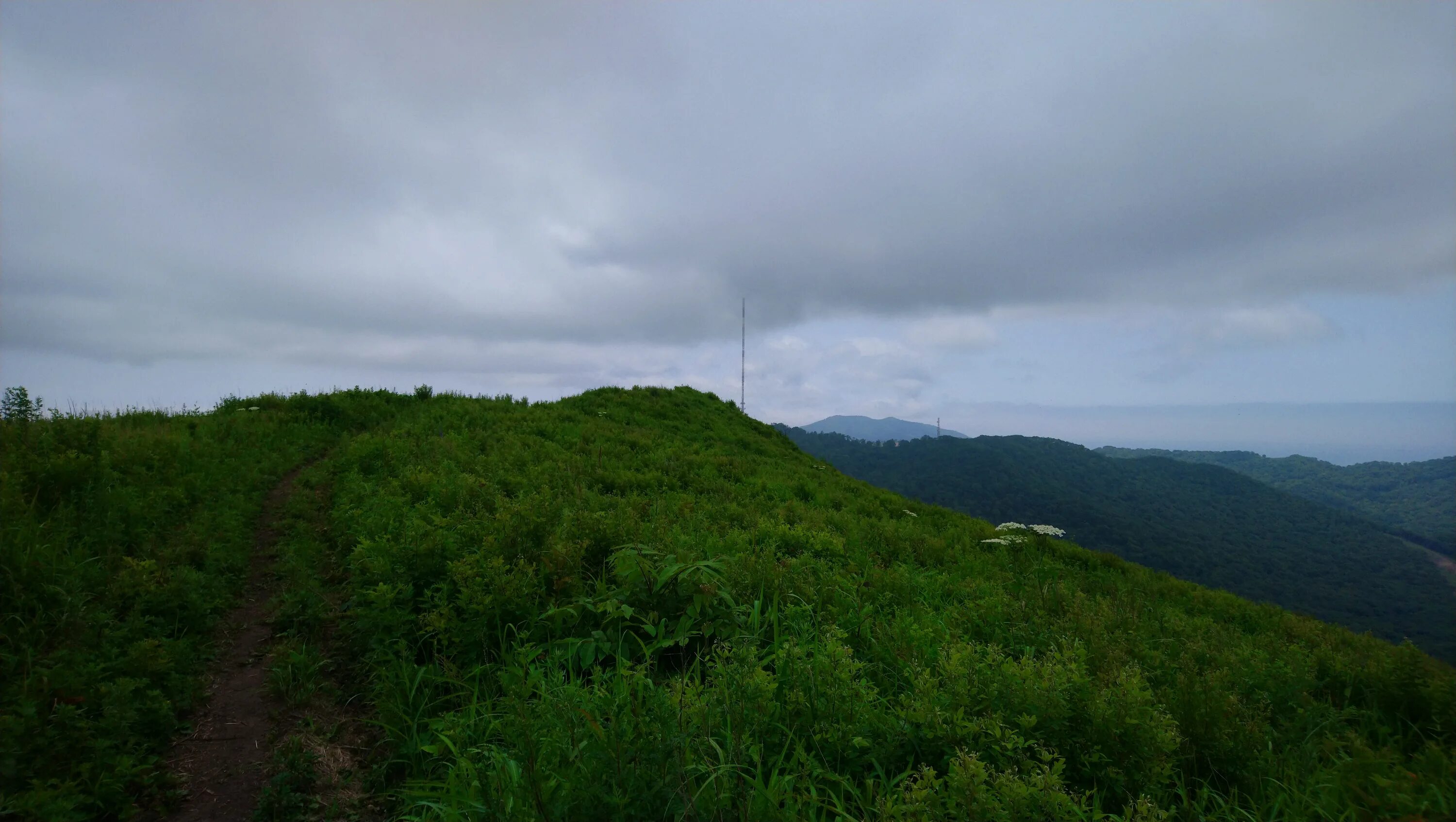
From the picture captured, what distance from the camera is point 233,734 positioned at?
441cm

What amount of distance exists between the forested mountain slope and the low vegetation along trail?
644 inches

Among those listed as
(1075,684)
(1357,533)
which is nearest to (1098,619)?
(1075,684)

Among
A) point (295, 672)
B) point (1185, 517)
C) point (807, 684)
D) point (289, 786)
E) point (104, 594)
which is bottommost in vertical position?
point (1185, 517)

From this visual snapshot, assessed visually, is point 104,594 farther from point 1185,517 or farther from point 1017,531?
point 1185,517

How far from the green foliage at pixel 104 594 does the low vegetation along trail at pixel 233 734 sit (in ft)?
0.58

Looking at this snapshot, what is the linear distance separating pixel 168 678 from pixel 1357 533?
143296 millimetres

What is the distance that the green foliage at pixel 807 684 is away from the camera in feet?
10.3

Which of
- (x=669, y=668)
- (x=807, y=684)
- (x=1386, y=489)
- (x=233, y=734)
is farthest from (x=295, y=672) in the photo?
(x=1386, y=489)

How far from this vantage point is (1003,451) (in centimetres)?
13350

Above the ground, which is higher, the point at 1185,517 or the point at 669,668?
the point at 669,668

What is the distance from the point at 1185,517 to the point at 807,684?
129800mm

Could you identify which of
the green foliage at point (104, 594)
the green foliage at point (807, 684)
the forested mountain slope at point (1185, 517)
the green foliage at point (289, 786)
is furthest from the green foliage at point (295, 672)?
the forested mountain slope at point (1185, 517)

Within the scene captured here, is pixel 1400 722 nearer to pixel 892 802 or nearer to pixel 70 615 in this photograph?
pixel 892 802

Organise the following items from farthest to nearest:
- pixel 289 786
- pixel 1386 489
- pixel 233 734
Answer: pixel 1386 489
pixel 233 734
pixel 289 786
